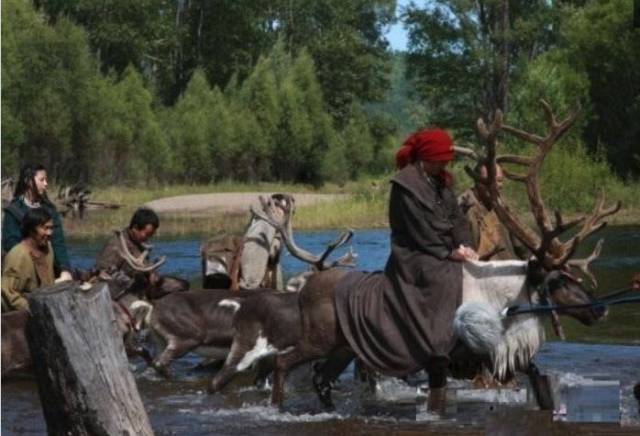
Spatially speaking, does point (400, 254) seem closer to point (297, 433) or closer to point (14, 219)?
point (297, 433)

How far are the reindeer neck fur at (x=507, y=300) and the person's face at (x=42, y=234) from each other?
4026mm

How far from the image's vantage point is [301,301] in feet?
44.2

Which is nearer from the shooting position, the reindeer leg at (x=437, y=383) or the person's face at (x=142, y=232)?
the reindeer leg at (x=437, y=383)

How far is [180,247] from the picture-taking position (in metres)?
42.0

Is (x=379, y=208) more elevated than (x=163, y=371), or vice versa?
(x=163, y=371)

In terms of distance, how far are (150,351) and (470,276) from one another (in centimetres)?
483

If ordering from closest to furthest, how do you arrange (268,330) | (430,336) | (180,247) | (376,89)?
1. (430,336)
2. (268,330)
3. (180,247)
4. (376,89)

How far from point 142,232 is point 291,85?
6078 centimetres

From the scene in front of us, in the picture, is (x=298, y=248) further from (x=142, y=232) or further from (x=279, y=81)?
(x=279, y=81)

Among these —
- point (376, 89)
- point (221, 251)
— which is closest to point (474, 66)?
point (376, 89)

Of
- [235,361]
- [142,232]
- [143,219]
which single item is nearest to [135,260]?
[142,232]

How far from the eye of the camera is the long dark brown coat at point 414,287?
12.5 meters

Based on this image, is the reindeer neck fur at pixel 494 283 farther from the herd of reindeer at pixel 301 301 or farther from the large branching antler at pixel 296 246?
the large branching antler at pixel 296 246

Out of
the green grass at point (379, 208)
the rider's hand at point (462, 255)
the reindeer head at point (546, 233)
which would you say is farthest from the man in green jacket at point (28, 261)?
the green grass at point (379, 208)
